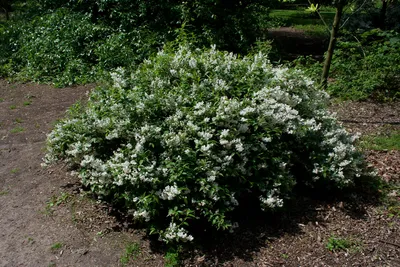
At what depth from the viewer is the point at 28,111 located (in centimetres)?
698

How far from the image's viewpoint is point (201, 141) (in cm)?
373

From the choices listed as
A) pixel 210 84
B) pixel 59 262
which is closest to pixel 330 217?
pixel 210 84

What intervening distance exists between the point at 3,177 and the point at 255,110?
312 centimetres

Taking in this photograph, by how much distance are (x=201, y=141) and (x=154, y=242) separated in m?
1.04

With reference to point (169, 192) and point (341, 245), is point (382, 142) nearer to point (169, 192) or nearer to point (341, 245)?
point (341, 245)

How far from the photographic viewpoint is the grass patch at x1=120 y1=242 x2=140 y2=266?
3.47m

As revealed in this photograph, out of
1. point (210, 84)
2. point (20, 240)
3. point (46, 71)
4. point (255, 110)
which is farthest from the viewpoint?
point (46, 71)

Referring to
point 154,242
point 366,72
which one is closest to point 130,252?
point 154,242

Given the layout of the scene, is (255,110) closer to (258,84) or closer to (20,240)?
(258,84)

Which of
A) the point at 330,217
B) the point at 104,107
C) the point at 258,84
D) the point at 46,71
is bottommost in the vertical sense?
the point at 46,71

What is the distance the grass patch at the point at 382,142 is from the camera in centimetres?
529

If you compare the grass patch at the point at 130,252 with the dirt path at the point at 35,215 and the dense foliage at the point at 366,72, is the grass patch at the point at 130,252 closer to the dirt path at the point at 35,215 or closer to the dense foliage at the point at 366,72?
the dirt path at the point at 35,215

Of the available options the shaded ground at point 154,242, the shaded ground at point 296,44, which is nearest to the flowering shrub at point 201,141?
the shaded ground at point 154,242

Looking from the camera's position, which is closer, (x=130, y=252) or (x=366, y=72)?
(x=130, y=252)
